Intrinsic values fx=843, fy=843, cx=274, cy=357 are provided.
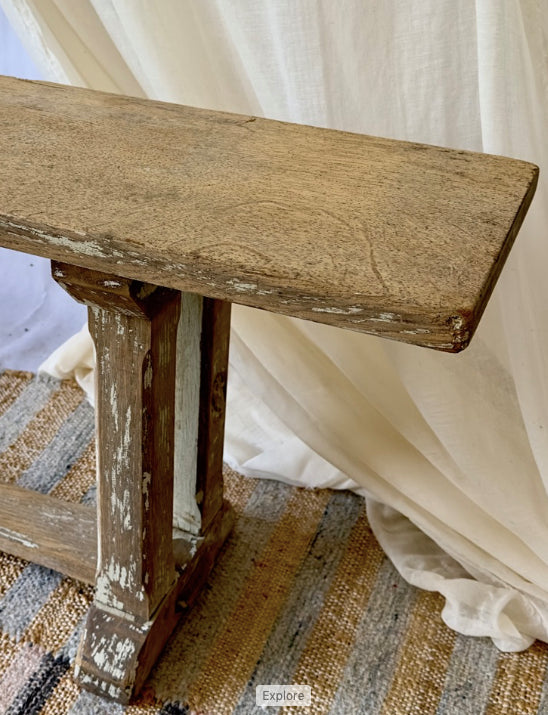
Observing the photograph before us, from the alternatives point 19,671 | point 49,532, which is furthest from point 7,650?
point 49,532

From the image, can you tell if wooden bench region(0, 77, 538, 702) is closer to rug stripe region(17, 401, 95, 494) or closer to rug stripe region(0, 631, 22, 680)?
rug stripe region(0, 631, 22, 680)

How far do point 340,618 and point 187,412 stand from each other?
34cm

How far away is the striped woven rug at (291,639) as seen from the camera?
0.99 metres

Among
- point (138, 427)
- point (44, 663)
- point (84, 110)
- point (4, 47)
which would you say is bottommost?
point (44, 663)

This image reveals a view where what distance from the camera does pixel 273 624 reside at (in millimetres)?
1077

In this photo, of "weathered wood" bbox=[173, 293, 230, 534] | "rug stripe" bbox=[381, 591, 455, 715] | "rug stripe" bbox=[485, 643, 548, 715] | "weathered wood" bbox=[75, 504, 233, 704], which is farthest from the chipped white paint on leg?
"rug stripe" bbox=[485, 643, 548, 715]

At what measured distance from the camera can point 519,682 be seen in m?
1.03

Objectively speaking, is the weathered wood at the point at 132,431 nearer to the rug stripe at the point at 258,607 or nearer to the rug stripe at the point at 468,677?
the rug stripe at the point at 258,607

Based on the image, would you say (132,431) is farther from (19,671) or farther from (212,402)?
(19,671)

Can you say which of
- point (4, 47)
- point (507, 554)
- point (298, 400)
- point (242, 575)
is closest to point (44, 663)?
point (242, 575)

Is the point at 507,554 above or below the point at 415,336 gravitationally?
below

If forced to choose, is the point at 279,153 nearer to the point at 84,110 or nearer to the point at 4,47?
the point at 84,110

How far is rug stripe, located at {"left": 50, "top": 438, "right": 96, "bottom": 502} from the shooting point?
1.25 meters

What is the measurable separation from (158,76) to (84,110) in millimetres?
219
